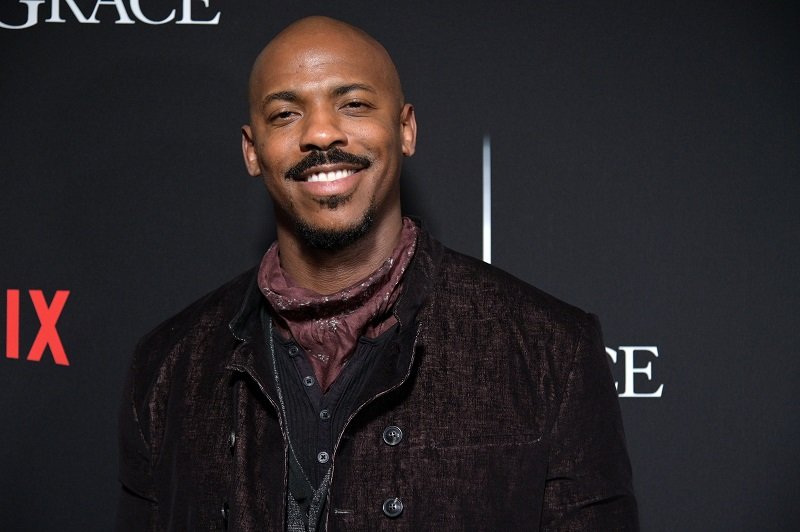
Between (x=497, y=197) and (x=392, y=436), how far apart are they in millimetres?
672

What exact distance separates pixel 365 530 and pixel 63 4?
3.95 ft

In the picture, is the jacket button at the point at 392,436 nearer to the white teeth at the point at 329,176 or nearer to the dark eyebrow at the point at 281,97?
the white teeth at the point at 329,176

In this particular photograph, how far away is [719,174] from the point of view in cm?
179

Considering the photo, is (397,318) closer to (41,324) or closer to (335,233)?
(335,233)

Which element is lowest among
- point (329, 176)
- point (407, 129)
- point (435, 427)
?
point (435, 427)

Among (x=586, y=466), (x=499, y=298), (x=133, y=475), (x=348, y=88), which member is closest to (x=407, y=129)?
(x=348, y=88)

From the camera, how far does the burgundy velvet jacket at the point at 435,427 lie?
4.22 feet

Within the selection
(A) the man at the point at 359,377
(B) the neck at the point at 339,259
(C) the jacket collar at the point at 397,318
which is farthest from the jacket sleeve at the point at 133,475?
(B) the neck at the point at 339,259

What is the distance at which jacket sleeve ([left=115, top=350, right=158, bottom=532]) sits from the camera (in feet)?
4.79

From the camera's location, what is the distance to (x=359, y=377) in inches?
52.8

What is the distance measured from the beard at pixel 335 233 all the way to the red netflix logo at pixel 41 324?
27.7 inches

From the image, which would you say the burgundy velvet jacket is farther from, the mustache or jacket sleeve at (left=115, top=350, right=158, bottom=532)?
the mustache

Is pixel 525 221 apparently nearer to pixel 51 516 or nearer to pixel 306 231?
pixel 306 231

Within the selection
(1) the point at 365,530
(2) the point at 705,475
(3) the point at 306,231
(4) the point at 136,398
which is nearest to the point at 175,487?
(4) the point at 136,398
